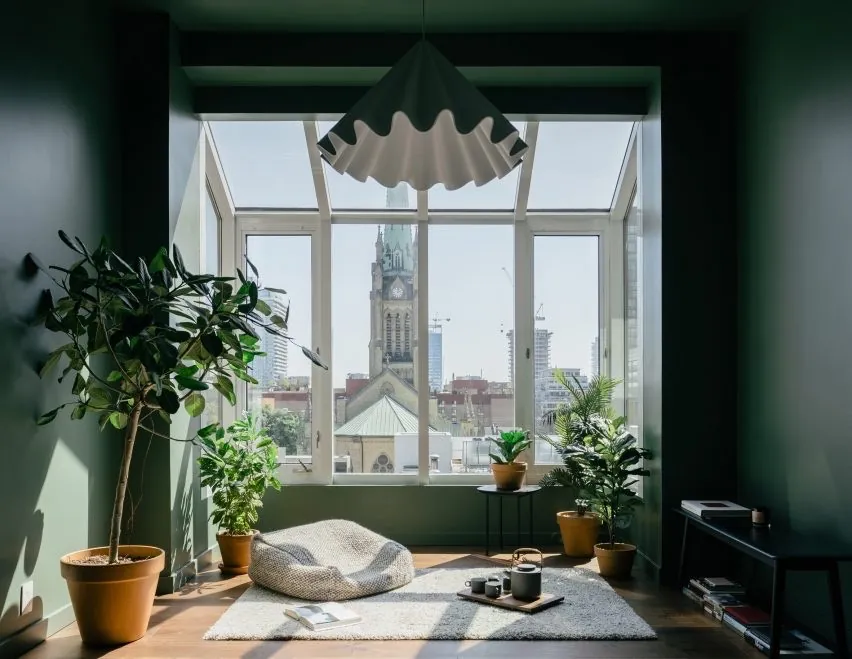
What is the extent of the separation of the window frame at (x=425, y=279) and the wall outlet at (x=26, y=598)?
246 cm

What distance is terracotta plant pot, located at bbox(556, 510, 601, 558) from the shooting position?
211 inches

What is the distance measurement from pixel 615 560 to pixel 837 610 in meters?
1.65

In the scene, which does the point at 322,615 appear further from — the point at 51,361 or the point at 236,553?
the point at 51,361

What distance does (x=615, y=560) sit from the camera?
4871mm

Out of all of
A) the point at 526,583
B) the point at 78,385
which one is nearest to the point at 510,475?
the point at 526,583

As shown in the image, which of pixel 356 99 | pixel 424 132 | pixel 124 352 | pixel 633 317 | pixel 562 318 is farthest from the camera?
pixel 562 318

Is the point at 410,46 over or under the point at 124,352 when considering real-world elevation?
over

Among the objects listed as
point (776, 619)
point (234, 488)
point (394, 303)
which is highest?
point (394, 303)

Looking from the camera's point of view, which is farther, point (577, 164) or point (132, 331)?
point (577, 164)

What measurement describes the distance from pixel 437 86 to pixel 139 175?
8.17 feet

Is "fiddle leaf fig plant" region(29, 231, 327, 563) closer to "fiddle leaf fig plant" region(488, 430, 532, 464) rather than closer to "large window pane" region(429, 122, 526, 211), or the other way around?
"fiddle leaf fig plant" region(488, 430, 532, 464)

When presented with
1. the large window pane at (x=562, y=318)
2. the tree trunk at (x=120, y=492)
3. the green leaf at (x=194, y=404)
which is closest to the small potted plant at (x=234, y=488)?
the green leaf at (x=194, y=404)

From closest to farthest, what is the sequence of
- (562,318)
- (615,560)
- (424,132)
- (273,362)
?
(424,132) < (615,560) < (273,362) < (562,318)

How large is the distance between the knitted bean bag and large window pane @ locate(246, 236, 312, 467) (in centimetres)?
105
